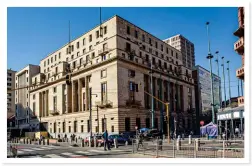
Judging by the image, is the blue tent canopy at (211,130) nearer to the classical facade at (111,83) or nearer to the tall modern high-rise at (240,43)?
the tall modern high-rise at (240,43)

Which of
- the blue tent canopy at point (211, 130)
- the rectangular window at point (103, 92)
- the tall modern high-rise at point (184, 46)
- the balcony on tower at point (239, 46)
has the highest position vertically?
the tall modern high-rise at point (184, 46)

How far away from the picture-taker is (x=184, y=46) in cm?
13500

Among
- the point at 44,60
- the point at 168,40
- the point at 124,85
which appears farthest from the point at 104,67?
the point at 168,40

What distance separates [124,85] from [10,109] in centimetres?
5351

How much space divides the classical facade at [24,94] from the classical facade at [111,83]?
2291 millimetres

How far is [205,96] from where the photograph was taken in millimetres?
109062

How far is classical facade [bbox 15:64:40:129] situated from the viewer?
212 feet

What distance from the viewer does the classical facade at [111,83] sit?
1678 inches

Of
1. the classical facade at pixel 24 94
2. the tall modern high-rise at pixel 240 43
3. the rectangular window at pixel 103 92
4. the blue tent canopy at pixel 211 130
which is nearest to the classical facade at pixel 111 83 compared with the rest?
the rectangular window at pixel 103 92

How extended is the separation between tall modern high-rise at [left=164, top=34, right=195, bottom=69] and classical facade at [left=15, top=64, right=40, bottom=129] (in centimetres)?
7724

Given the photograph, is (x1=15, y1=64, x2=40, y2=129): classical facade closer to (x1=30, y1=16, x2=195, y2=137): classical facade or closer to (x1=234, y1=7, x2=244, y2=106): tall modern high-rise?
(x1=30, y1=16, x2=195, y2=137): classical facade

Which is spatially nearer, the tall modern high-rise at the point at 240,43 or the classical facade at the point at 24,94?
the tall modern high-rise at the point at 240,43
